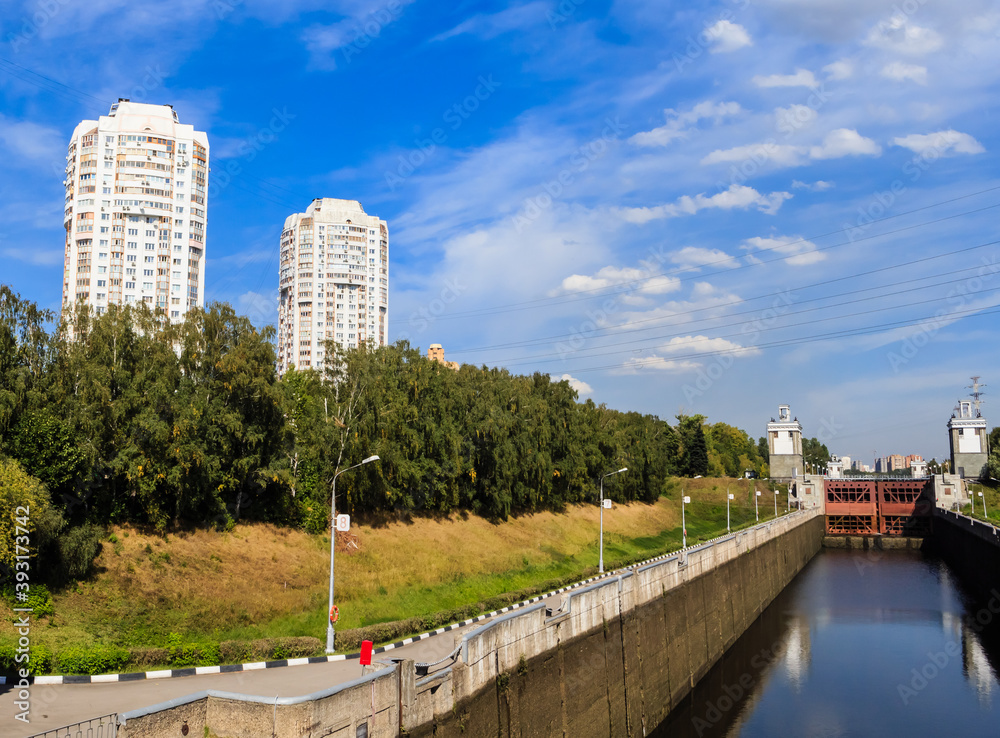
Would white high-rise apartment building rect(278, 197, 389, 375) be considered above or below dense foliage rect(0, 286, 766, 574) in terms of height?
above

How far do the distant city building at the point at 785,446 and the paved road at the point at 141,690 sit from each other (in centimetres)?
10144

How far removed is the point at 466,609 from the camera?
1377 inches

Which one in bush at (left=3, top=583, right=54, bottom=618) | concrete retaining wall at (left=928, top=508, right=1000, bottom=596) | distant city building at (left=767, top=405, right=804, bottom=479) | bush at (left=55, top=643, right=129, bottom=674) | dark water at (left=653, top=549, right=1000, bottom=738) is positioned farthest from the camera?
distant city building at (left=767, top=405, right=804, bottom=479)

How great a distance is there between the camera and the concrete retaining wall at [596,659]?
1870 cm

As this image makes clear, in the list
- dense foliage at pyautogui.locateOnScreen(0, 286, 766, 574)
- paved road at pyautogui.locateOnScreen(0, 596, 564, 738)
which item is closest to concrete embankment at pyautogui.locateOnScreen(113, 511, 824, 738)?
paved road at pyautogui.locateOnScreen(0, 596, 564, 738)

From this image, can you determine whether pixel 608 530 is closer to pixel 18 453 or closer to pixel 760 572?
pixel 760 572

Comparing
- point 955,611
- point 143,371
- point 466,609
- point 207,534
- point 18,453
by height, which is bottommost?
point 955,611

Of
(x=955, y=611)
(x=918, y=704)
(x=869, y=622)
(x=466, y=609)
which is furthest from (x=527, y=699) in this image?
(x=955, y=611)

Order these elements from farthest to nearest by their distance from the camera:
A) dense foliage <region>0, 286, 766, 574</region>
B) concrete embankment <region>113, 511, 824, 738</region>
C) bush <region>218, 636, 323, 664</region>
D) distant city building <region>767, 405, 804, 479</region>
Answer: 1. distant city building <region>767, 405, 804, 479</region>
2. dense foliage <region>0, 286, 766, 574</region>
3. bush <region>218, 636, 323, 664</region>
4. concrete embankment <region>113, 511, 824, 738</region>

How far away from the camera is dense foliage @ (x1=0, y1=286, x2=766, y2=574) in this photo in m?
34.4

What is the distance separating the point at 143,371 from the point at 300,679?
78.5 feet

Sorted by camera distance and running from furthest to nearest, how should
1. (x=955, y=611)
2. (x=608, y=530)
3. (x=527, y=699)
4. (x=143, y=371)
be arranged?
1. (x=608, y=530)
2. (x=955, y=611)
3. (x=143, y=371)
4. (x=527, y=699)

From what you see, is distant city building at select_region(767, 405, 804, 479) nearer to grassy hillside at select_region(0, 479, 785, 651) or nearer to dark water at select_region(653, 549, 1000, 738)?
dark water at select_region(653, 549, 1000, 738)

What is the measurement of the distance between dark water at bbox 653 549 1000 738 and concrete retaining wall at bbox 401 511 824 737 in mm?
1908
